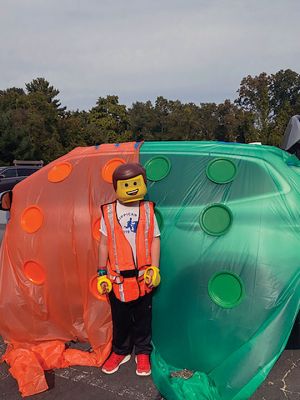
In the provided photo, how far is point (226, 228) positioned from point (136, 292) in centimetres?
74

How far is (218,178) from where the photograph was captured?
2.96 m

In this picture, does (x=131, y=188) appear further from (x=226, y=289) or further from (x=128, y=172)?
(x=226, y=289)

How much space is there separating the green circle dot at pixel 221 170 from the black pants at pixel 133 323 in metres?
0.92

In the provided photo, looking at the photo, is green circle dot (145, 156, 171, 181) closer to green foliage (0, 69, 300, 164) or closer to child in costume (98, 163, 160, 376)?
child in costume (98, 163, 160, 376)

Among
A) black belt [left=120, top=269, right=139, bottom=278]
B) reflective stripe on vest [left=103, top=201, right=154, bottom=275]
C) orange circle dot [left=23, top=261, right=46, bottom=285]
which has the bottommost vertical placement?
orange circle dot [left=23, top=261, right=46, bottom=285]

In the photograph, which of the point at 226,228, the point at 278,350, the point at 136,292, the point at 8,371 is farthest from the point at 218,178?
the point at 8,371

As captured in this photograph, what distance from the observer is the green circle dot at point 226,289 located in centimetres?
273

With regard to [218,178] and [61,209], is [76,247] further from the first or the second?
[218,178]

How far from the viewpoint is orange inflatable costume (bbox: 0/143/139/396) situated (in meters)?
3.16

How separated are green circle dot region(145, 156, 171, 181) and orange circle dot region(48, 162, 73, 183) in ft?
2.13

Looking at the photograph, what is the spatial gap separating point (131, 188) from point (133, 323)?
991 millimetres

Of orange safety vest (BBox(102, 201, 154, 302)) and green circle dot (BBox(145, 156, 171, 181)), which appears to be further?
green circle dot (BBox(145, 156, 171, 181))

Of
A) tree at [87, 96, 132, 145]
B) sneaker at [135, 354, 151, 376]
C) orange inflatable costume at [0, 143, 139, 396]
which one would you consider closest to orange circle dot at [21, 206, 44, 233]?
orange inflatable costume at [0, 143, 139, 396]

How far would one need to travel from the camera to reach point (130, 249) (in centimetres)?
291
